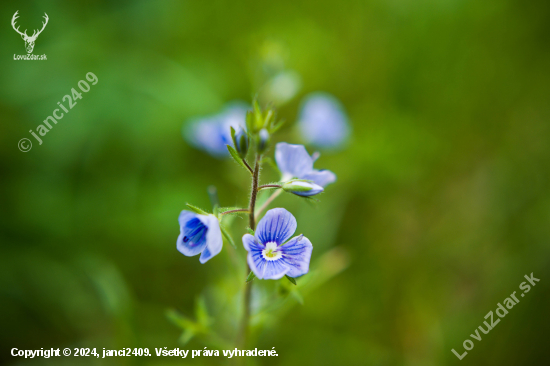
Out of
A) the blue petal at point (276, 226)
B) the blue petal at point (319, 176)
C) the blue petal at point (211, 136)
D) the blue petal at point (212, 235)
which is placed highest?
the blue petal at point (211, 136)

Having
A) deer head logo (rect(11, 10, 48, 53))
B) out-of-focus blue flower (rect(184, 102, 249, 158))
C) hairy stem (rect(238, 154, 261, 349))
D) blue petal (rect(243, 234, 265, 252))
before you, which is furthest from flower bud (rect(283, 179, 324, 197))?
deer head logo (rect(11, 10, 48, 53))

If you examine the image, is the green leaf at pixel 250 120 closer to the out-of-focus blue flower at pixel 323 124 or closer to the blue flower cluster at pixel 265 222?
the blue flower cluster at pixel 265 222

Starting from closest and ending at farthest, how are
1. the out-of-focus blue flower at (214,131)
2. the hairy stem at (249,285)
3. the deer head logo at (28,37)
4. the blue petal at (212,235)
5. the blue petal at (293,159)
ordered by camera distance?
the blue petal at (212,235)
the hairy stem at (249,285)
the blue petal at (293,159)
the out-of-focus blue flower at (214,131)
the deer head logo at (28,37)

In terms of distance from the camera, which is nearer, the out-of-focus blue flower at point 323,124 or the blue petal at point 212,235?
the blue petal at point 212,235

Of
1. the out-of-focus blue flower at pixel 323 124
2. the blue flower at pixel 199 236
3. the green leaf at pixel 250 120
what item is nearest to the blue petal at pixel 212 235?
the blue flower at pixel 199 236

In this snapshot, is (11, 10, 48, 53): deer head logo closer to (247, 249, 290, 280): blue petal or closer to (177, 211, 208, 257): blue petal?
(177, 211, 208, 257): blue petal

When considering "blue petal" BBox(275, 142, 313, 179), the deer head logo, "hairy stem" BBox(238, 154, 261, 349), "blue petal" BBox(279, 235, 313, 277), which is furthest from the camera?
the deer head logo

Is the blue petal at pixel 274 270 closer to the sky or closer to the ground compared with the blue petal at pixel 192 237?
closer to the ground
